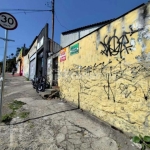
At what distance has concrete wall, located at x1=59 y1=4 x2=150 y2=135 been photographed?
348 centimetres

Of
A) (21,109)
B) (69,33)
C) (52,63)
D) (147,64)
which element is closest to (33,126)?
(21,109)

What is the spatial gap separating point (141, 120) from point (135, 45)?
1671 mm

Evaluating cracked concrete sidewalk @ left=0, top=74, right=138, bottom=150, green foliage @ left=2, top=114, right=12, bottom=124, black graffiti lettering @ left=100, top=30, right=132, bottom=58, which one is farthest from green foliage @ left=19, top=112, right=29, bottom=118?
black graffiti lettering @ left=100, top=30, right=132, bottom=58

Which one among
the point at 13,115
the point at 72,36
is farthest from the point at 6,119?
the point at 72,36

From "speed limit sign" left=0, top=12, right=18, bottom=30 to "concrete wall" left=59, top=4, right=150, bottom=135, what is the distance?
8.13ft

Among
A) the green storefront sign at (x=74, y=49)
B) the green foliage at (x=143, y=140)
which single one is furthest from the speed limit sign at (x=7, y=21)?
the green foliage at (x=143, y=140)

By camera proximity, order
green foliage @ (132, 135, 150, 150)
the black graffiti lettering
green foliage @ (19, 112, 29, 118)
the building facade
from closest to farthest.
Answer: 1. green foliage @ (132, 135, 150, 150)
2. the black graffiti lettering
3. green foliage @ (19, 112, 29, 118)
4. the building facade

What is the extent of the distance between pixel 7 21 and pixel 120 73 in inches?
136

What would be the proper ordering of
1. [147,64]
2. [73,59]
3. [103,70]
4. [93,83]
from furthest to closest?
[73,59]
[93,83]
[103,70]
[147,64]

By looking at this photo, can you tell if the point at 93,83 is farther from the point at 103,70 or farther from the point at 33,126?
the point at 33,126

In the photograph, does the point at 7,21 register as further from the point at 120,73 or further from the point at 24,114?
the point at 120,73

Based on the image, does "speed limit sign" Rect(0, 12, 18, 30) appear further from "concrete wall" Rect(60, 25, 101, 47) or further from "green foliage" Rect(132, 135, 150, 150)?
"concrete wall" Rect(60, 25, 101, 47)

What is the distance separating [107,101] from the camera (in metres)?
4.62

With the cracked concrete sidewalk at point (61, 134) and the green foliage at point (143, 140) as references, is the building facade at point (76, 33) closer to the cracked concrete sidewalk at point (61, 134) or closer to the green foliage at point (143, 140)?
the cracked concrete sidewalk at point (61, 134)
